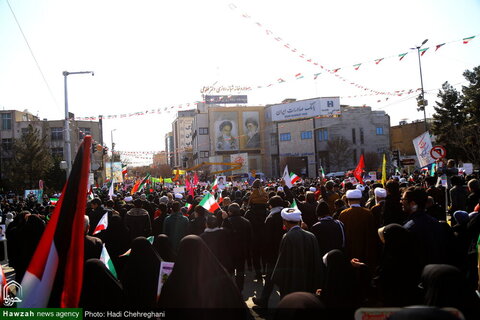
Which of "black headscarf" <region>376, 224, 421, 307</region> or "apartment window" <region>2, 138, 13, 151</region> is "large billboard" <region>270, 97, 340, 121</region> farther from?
"black headscarf" <region>376, 224, 421, 307</region>

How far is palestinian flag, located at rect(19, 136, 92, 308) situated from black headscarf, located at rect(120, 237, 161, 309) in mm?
1732

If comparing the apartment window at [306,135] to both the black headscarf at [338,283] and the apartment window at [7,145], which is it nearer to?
the apartment window at [7,145]

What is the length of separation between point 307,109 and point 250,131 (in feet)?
43.0

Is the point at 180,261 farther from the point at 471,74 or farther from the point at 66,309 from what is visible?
the point at 471,74

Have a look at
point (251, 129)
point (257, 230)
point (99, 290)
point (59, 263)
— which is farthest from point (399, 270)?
point (251, 129)

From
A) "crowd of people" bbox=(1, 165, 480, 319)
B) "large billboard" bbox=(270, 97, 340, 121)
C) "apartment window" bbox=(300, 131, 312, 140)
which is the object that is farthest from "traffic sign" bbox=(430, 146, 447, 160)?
"apartment window" bbox=(300, 131, 312, 140)

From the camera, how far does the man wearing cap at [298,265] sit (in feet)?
16.4

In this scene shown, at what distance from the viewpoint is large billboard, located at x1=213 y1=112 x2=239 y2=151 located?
8069cm

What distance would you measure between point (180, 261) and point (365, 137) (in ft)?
242

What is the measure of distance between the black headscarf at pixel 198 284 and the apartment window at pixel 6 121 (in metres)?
63.4

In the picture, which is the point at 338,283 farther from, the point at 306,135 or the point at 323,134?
the point at 323,134

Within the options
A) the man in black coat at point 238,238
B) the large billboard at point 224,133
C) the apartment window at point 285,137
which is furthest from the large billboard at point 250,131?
the man in black coat at point 238,238

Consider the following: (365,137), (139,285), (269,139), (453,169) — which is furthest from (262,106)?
(139,285)

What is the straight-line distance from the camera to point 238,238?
24.0ft
